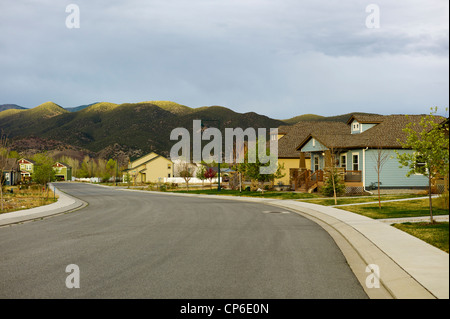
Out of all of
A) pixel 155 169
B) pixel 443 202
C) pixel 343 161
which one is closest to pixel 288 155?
pixel 343 161

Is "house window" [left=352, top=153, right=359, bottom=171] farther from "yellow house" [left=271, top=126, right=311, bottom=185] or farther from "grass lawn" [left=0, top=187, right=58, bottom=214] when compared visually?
"grass lawn" [left=0, top=187, right=58, bottom=214]

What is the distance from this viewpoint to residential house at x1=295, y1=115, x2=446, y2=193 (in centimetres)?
3434

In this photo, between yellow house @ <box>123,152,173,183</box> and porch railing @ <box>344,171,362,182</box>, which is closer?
porch railing @ <box>344,171,362,182</box>

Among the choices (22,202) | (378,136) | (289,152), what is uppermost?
(378,136)

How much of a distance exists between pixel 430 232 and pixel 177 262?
832 cm

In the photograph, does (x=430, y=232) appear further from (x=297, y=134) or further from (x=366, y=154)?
(x=297, y=134)

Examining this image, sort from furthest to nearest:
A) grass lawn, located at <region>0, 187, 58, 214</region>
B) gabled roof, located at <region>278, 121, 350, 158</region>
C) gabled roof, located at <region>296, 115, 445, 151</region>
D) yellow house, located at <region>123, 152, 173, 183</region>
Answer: yellow house, located at <region>123, 152, 173, 183</region>, gabled roof, located at <region>278, 121, 350, 158</region>, gabled roof, located at <region>296, 115, 445, 151</region>, grass lawn, located at <region>0, 187, 58, 214</region>

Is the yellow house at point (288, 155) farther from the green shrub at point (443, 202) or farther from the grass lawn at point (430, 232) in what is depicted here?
the grass lawn at point (430, 232)

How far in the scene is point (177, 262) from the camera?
30.3ft

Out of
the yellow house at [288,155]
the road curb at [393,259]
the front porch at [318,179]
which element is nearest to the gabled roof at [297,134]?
the yellow house at [288,155]

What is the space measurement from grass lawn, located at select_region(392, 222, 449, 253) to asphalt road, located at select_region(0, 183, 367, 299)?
2632mm

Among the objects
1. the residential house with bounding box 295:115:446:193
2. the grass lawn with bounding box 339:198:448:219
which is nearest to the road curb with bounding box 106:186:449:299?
the grass lawn with bounding box 339:198:448:219

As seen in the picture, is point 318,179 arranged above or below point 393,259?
above
